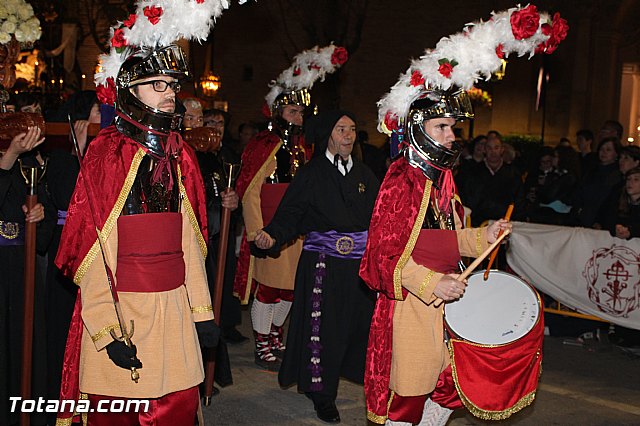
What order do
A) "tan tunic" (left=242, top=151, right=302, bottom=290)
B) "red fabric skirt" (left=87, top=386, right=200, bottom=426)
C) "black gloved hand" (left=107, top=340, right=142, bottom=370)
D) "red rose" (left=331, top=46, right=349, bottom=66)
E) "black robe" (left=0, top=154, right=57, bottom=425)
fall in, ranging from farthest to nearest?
1. "red rose" (left=331, top=46, right=349, bottom=66)
2. "tan tunic" (left=242, top=151, right=302, bottom=290)
3. "black robe" (left=0, top=154, right=57, bottom=425)
4. "red fabric skirt" (left=87, top=386, right=200, bottom=426)
5. "black gloved hand" (left=107, top=340, right=142, bottom=370)

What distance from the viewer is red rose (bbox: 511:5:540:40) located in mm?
4023

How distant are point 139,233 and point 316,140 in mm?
2591

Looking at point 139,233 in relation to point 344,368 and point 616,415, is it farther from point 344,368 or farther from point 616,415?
point 616,415

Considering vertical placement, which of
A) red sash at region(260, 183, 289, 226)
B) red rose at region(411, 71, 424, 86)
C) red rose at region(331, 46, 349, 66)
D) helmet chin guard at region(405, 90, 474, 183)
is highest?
red rose at region(331, 46, 349, 66)

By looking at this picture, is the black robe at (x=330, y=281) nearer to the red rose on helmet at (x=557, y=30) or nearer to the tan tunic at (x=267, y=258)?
the tan tunic at (x=267, y=258)

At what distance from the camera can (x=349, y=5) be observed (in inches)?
653

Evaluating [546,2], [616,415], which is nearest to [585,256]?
[616,415]

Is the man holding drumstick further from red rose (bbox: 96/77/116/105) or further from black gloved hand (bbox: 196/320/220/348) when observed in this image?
red rose (bbox: 96/77/116/105)

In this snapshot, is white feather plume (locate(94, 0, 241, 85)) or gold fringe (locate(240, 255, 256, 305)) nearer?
white feather plume (locate(94, 0, 241, 85))

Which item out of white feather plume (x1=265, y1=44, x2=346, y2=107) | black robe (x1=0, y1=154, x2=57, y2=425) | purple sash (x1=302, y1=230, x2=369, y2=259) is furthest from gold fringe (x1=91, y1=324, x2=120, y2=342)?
white feather plume (x1=265, y1=44, x2=346, y2=107)

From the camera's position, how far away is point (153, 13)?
3697 millimetres

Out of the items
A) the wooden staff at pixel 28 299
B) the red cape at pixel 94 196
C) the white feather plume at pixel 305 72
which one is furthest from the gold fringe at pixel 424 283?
the white feather plume at pixel 305 72

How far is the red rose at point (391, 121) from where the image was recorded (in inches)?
181

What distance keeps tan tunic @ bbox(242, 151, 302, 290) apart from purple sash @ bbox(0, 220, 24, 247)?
2.41 metres
